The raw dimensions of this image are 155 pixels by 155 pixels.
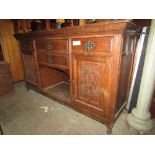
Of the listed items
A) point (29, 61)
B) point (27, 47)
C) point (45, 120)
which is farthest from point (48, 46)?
point (45, 120)

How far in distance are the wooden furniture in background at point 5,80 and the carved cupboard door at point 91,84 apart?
167 cm

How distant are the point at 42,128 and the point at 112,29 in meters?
1.60

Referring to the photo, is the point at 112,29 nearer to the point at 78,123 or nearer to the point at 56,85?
the point at 78,123

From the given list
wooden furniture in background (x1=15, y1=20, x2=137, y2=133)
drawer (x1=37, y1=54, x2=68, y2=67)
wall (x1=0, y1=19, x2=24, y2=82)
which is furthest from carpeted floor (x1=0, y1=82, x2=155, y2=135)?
wall (x1=0, y1=19, x2=24, y2=82)

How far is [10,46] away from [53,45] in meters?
2.08

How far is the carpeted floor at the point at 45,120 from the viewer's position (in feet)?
5.42

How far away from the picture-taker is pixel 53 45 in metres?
1.87

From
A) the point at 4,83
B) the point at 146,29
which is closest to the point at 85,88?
the point at 146,29

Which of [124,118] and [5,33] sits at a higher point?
[5,33]

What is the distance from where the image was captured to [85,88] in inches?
66.9

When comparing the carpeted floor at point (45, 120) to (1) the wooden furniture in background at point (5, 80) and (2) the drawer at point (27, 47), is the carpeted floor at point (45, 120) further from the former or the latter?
(2) the drawer at point (27, 47)

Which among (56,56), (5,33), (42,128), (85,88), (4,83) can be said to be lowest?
(42,128)

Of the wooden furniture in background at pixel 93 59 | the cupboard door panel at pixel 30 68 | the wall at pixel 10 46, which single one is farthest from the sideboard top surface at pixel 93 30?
the wall at pixel 10 46

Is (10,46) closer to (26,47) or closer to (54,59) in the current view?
(26,47)
